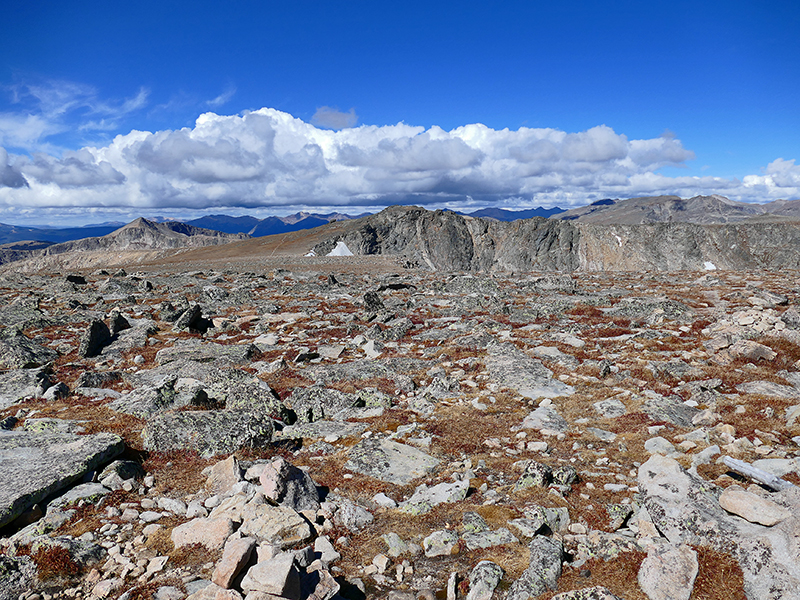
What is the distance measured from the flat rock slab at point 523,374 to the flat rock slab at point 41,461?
1120cm

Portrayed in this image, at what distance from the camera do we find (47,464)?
26.8ft

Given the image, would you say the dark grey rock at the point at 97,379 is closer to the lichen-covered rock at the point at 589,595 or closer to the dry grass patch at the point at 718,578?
the lichen-covered rock at the point at 589,595

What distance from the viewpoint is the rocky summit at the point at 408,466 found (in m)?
5.77

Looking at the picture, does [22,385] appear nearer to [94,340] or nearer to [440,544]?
[94,340]

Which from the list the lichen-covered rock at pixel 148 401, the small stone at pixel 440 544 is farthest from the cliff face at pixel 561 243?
the small stone at pixel 440 544

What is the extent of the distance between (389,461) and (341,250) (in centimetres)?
12072

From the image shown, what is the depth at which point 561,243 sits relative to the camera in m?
139

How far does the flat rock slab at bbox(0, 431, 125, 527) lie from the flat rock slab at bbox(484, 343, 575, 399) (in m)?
11.2

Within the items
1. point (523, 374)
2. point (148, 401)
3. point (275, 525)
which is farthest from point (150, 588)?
point (523, 374)

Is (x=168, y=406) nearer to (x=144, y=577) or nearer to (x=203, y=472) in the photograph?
(x=203, y=472)

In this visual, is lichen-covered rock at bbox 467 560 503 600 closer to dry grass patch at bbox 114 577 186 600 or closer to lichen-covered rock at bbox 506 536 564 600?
lichen-covered rock at bbox 506 536 564 600

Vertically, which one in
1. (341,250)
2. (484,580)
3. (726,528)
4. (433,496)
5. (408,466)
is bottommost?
(341,250)

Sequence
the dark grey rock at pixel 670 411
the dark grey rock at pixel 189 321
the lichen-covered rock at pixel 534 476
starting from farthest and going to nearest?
the dark grey rock at pixel 189 321 → the dark grey rock at pixel 670 411 → the lichen-covered rock at pixel 534 476

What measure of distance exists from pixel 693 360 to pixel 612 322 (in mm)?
8885
